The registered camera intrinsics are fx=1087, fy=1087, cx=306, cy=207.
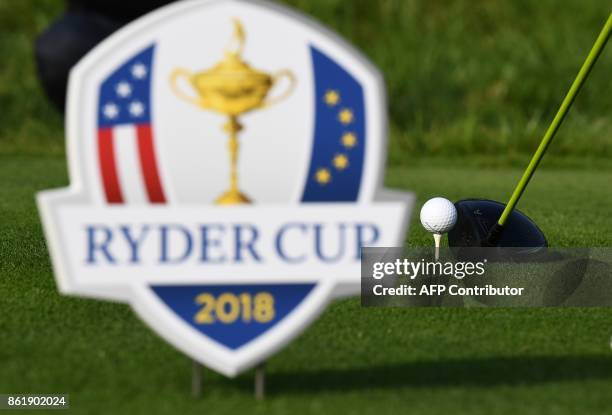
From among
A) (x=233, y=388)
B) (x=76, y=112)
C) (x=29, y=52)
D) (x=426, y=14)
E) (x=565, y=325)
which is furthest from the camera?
(x=426, y=14)

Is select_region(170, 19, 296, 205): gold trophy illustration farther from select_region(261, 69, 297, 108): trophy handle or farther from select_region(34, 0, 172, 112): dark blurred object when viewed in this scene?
select_region(34, 0, 172, 112): dark blurred object

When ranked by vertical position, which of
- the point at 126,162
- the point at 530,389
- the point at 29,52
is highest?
the point at 29,52

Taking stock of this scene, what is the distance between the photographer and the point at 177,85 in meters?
3.41

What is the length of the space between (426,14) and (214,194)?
42.2ft

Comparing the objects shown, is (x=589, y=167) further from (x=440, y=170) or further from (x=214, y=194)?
(x=214, y=194)

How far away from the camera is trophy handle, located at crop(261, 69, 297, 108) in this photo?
342 centimetres

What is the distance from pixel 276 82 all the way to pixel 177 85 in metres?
0.31

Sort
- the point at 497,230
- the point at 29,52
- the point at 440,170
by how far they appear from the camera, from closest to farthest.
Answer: the point at 497,230, the point at 440,170, the point at 29,52

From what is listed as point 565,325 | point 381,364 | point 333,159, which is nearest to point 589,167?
point 565,325

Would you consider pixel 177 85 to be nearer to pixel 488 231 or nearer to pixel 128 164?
pixel 128 164

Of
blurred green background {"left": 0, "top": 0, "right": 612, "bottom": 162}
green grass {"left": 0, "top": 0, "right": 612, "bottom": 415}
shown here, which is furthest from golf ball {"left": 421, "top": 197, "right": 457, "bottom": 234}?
blurred green background {"left": 0, "top": 0, "right": 612, "bottom": 162}

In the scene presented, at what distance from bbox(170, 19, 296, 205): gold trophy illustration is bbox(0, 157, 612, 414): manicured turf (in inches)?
31.7

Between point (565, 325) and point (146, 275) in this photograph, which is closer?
point (146, 275)

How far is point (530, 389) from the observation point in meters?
3.88
